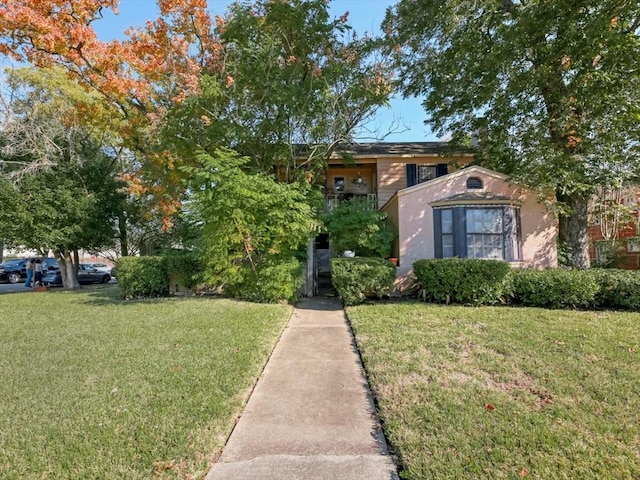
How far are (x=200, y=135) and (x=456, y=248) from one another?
8.89 m

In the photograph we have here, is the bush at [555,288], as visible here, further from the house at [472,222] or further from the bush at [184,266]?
the bush at [184,266]

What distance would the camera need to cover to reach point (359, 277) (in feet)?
30.9

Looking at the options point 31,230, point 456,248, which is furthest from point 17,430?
point 31,230

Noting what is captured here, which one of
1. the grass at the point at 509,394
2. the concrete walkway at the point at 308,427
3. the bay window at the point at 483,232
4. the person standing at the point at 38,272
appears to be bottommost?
the concrete walkway at the point at 308,427

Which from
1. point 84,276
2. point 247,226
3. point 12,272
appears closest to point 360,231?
point 247,226

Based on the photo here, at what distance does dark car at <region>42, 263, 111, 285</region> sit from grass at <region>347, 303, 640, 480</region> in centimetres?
1985

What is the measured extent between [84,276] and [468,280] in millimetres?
21818

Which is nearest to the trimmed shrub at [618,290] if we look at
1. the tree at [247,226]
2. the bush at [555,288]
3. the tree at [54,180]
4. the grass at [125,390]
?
the bush at [555,288]

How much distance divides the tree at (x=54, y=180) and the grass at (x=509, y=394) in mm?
14291

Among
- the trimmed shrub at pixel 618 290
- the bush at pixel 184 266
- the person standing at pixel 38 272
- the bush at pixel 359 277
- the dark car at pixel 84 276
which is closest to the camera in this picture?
the trimmed shrub at pixel 618 290

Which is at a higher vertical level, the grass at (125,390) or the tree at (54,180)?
the tree at (54,180)

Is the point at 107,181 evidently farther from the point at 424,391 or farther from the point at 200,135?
the point at 424,391

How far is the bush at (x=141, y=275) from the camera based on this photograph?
38.9ft

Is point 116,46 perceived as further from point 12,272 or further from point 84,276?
point 12,272
